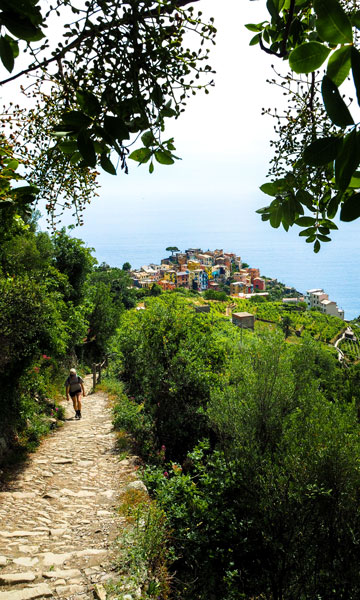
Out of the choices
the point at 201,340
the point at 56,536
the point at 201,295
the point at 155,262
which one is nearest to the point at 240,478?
the point at 56,536

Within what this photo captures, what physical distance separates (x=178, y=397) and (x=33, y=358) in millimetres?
3888

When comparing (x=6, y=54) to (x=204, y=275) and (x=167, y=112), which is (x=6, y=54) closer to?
(x=167, y=112)

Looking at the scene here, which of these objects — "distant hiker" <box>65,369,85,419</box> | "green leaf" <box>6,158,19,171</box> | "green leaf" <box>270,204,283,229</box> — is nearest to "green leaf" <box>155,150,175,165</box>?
"green leaf" <box>270,204,283,229</box>

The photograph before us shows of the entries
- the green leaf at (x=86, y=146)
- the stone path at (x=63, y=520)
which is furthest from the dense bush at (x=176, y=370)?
the green leaf at (x=86, y=146)

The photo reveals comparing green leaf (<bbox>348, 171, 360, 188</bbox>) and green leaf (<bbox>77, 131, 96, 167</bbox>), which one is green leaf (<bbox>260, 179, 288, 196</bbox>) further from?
green leaf (<bbox>77, 131, 96, 167</bbox>)

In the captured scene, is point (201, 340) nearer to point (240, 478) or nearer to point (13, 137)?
point (240, 478)

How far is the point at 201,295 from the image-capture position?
109 meters

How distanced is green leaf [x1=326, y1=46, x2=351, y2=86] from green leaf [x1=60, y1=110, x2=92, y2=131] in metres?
0.62

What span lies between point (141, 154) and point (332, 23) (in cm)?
74

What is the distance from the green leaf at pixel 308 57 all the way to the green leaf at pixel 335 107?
0.08 meters

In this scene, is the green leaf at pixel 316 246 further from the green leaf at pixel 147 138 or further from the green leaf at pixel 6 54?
the green leaf at pixel 6 54

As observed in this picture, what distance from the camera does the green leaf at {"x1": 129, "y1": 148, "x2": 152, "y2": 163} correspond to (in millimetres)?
1327

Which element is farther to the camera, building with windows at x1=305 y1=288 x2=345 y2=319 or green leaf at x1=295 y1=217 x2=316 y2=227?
building with windows at x1=305 y1=288 x2=345 y2=319

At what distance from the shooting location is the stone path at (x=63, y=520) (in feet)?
10.5
